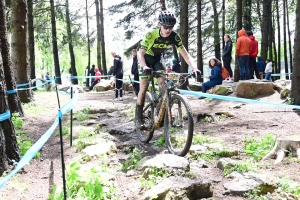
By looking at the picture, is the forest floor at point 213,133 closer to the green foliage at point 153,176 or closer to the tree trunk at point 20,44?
the green foliage at point 153,176

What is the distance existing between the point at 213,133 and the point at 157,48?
2.03 metres

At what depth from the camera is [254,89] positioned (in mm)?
A: 9883

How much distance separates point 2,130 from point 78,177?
54.3 inches

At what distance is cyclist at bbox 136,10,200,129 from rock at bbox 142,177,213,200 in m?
1.88

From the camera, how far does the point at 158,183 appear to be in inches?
137

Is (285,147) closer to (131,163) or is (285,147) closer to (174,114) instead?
(174,114)

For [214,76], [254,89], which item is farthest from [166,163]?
[214,76]

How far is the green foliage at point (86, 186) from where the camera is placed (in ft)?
10.7

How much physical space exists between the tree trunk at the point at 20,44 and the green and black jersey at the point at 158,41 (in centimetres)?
627

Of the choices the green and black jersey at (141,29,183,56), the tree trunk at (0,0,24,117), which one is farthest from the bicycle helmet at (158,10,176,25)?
the tree trunk at (0,0,24,117)

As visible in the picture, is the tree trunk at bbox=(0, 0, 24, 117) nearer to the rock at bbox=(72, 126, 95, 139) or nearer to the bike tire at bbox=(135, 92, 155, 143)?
the rock at bbox=(72, 126, 95, 139)

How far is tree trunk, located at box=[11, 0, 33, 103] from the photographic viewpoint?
10031 mm

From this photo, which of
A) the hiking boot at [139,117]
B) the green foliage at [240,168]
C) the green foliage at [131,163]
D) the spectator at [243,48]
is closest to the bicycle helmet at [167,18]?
the hiking boot at [139,117]

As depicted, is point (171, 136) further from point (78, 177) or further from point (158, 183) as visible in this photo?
point (78, 177)
